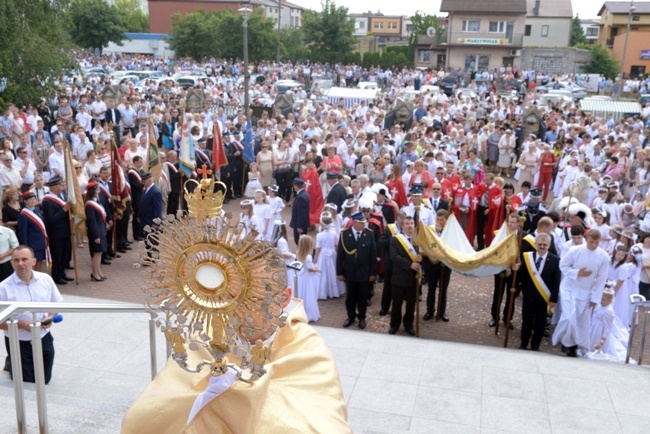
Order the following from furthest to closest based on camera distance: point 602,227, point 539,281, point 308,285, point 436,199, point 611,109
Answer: point 611,109
point 436,199
point 602,227
point 308,285
point 539,281

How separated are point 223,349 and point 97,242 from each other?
8.15m

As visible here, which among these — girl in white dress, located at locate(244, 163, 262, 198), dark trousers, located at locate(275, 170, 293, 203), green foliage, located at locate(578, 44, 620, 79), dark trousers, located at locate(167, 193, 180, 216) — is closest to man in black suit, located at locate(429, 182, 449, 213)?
girl in white dress, located at locate(244, 163, 262, 198)

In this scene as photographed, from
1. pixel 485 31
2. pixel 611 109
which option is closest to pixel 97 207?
pixel 611 109

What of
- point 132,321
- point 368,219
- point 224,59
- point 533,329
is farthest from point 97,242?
point 224,59

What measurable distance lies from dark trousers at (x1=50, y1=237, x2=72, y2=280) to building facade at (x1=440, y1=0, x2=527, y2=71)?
4851cm

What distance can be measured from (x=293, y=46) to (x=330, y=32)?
7201 mm

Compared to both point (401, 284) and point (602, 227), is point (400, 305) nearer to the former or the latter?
point (401, 284)

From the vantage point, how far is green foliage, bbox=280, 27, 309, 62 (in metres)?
56.7

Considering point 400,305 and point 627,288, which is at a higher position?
point 627,288

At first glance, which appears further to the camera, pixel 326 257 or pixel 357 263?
pixel 326 257

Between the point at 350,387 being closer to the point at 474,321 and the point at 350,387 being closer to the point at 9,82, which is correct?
the point at 474,321

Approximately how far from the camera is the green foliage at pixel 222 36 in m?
50.6

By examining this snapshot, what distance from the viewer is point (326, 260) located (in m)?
10.6

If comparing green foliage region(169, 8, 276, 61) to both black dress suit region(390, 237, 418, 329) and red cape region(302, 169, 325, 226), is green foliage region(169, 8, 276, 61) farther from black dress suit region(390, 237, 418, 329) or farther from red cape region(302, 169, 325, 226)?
black dress suit region(390, 237, 418, 329)
